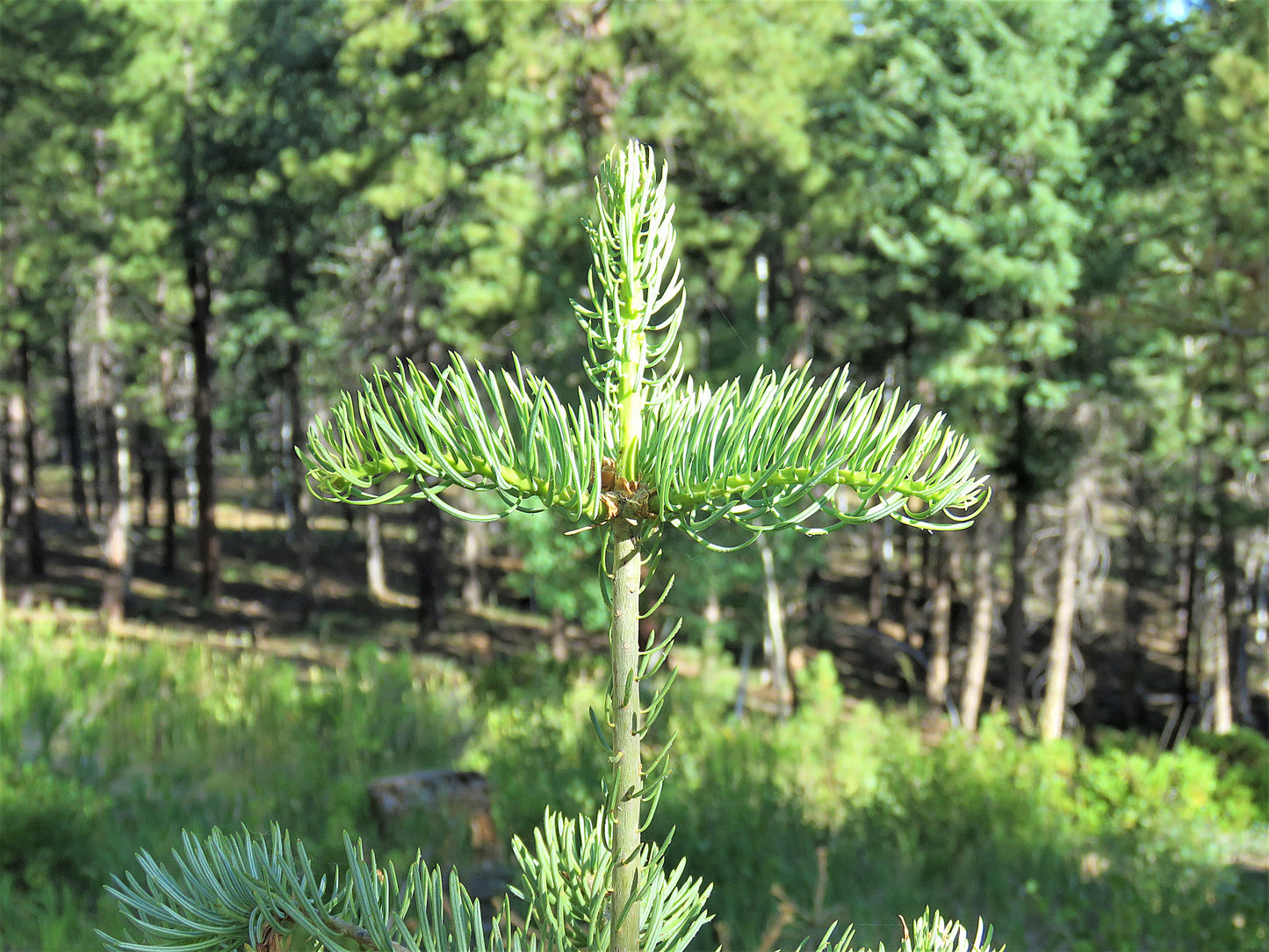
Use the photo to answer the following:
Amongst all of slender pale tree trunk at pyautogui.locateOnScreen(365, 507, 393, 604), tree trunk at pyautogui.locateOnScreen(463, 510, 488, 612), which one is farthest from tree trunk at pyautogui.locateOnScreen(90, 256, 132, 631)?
tree trunk at pyautogui.locateOnScreen(463, 510, 488, 612)

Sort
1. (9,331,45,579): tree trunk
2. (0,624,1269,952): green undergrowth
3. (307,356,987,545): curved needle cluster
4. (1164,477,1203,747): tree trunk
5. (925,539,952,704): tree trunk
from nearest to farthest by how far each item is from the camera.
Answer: (307,356,987,545): curved needle cluster, (0,624,1269,952): green undergrowth, (925,539,952,704): tree trunk, (1164,477,1203,747): tree trunk, (9,331,45,579): tree trunk

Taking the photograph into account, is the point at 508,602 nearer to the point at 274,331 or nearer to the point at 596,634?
the point at 596,634

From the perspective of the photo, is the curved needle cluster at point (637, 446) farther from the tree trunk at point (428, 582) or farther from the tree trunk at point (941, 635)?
the tree trunk at point (941, 635)

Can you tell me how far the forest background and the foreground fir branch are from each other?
236 inches

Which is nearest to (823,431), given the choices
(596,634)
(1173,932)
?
(1173,932)

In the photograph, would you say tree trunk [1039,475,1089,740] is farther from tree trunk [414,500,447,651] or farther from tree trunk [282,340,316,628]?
tree trunk [282,340,316,628]

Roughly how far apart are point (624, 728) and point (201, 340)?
23591 mm

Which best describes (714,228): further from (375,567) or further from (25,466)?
(375,567)

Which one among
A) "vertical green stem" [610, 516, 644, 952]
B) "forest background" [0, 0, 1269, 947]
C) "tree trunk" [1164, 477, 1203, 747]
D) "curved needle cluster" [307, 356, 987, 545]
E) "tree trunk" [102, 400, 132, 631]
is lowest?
"tree trunk" [1164, 477, 1203, 747]

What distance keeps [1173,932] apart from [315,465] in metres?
4.86

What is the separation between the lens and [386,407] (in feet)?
3.40

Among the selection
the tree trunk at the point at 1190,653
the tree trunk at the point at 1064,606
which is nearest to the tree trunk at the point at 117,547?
the tree trunk at the point at 1064,606

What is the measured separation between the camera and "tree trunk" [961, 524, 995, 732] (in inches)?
777

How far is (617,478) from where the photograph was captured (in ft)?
3.66
